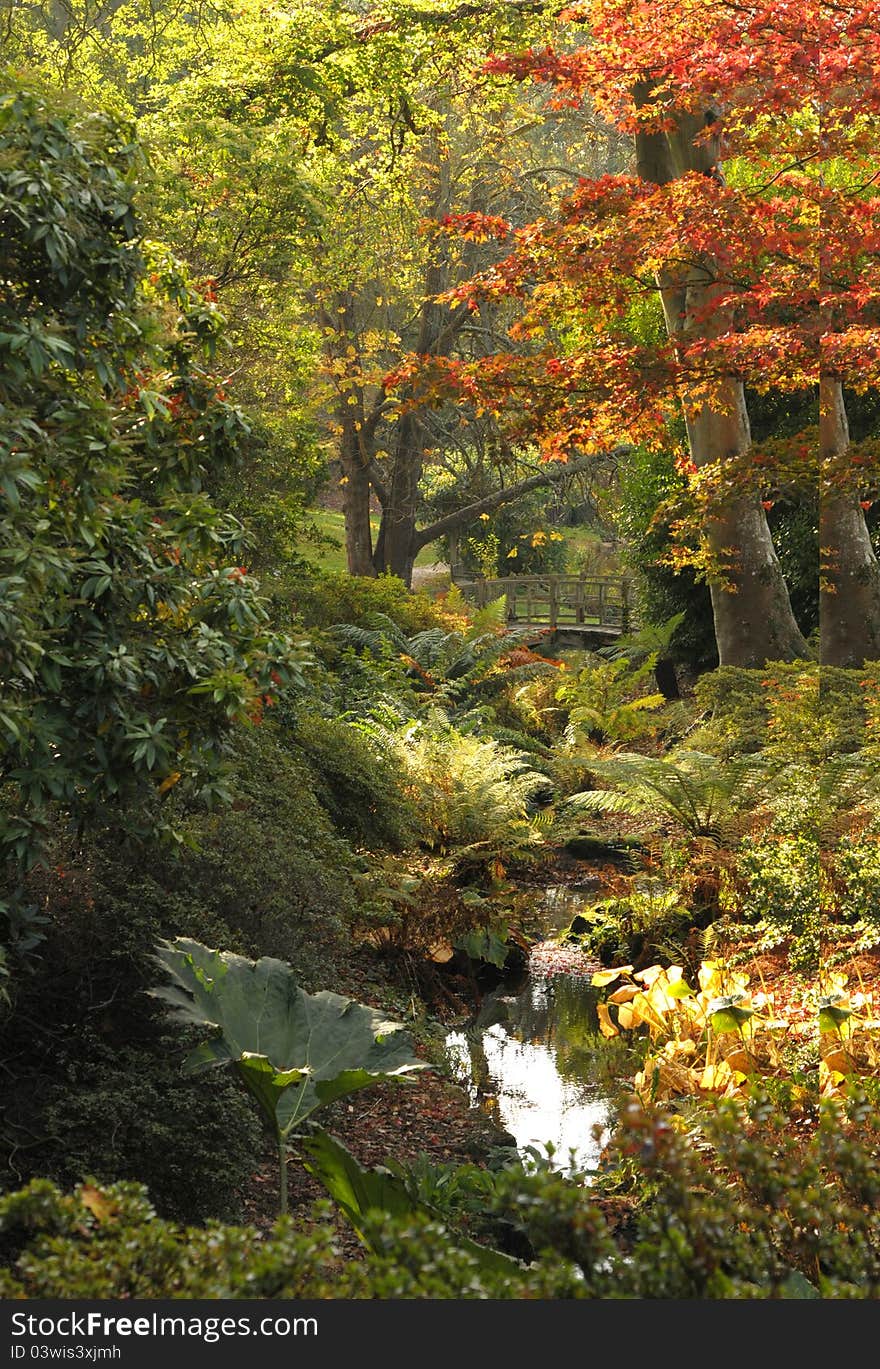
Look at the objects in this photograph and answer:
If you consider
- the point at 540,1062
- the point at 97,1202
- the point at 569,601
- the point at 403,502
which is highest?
the point at 403,502

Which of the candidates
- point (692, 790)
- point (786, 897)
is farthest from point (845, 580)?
point (786, 897)

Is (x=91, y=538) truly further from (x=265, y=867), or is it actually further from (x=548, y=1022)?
(x=548, y=1022)

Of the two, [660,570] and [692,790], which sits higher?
[660,570]

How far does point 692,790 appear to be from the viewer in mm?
8305

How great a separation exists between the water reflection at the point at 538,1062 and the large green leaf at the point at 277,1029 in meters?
1.63

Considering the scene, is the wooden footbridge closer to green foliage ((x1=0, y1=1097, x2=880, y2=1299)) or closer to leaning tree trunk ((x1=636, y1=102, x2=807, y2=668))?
leaning tree trunk ((x1=636, y1=102, x2=807, y2=668))

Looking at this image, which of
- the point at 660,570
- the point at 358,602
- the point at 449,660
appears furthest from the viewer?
the point at 660,570

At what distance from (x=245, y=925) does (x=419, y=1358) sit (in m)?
3.12

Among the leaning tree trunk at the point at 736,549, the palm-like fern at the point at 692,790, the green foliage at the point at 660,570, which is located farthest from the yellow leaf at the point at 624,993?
the green foliage at the point at 660,570

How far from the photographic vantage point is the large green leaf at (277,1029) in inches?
144

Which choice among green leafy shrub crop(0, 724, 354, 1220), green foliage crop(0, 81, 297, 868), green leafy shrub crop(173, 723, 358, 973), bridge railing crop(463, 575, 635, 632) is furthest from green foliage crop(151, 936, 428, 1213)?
bridge railing crop(463, 575, 635, 632)

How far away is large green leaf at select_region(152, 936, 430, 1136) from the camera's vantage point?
12.0ft

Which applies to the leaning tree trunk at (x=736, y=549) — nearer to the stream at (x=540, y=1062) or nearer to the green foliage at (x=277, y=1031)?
the stream at (x=540, y=1062)

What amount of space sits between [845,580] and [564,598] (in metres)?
14.1
